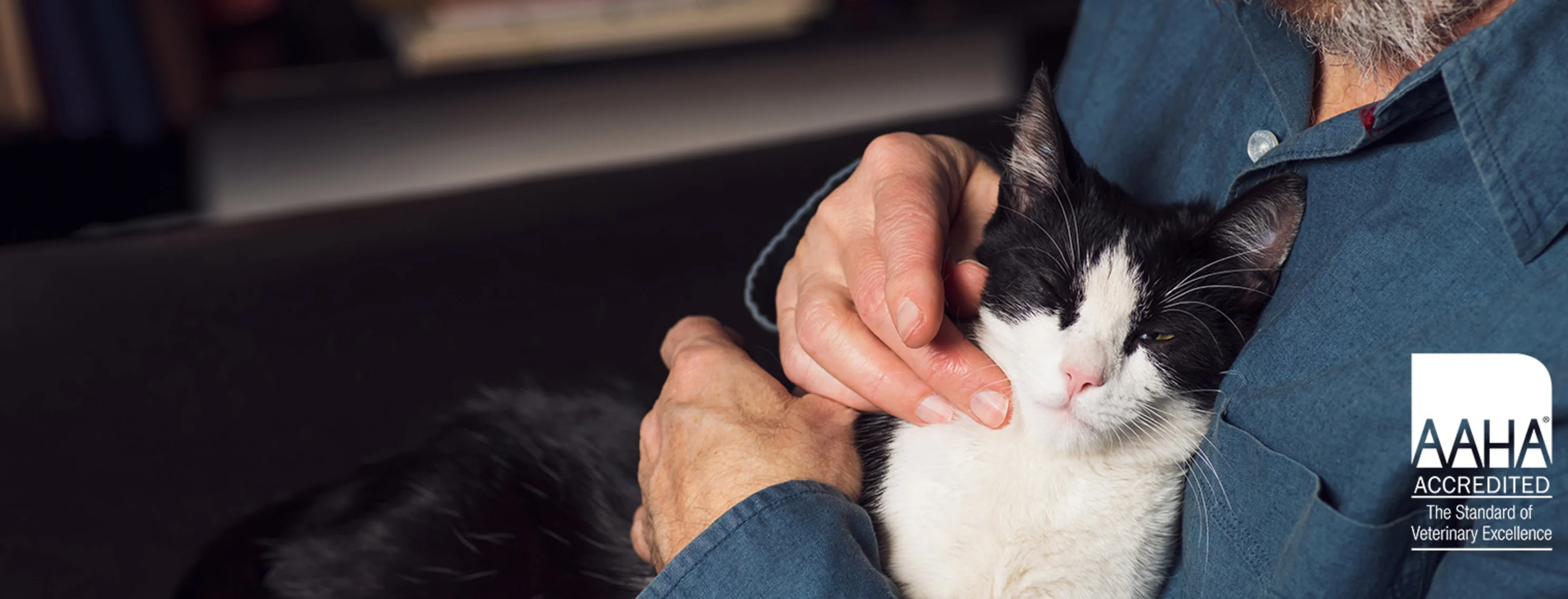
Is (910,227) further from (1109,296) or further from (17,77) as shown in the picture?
(17,77)

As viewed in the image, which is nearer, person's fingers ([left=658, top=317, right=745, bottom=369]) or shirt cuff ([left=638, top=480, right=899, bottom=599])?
shirt cuff ([left=638, top=480, right=899, bottom=599])

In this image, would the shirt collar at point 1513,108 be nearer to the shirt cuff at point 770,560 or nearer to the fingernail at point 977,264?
the fingernail at point 977,264

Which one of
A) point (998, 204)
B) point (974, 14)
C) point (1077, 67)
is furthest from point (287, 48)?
point (998, 204)

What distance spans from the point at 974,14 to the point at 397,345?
2.02 meters

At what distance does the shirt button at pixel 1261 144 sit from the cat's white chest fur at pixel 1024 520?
10.9 inches

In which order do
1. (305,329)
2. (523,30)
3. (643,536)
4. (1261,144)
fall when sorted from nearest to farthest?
(1261,144)
(643,536)
(305,329)
(523,30)

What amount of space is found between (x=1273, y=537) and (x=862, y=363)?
341 millimetres

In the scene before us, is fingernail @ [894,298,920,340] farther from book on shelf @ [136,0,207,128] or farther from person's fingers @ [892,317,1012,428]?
book on shelf @ [136,0,207,128]

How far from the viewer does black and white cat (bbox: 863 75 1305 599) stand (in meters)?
0.87

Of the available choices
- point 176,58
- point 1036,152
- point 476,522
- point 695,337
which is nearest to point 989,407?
point 1036,152

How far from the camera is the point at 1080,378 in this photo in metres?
0.86

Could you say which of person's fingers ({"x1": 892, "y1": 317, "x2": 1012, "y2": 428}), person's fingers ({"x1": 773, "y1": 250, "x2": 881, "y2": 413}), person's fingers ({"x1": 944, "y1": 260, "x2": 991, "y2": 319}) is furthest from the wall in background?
person's fingers ({"x1": 892, "y1": 317, "x2": 1012, "y2": 428})

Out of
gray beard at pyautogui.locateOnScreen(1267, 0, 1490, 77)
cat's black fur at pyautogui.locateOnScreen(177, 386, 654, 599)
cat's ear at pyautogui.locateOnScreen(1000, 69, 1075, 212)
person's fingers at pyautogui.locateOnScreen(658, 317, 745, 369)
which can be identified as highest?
gray beard at pyautogui.locateOnScreen(1267, 0, 1490, 77)

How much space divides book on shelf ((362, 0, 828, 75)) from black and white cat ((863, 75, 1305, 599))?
1908mm
